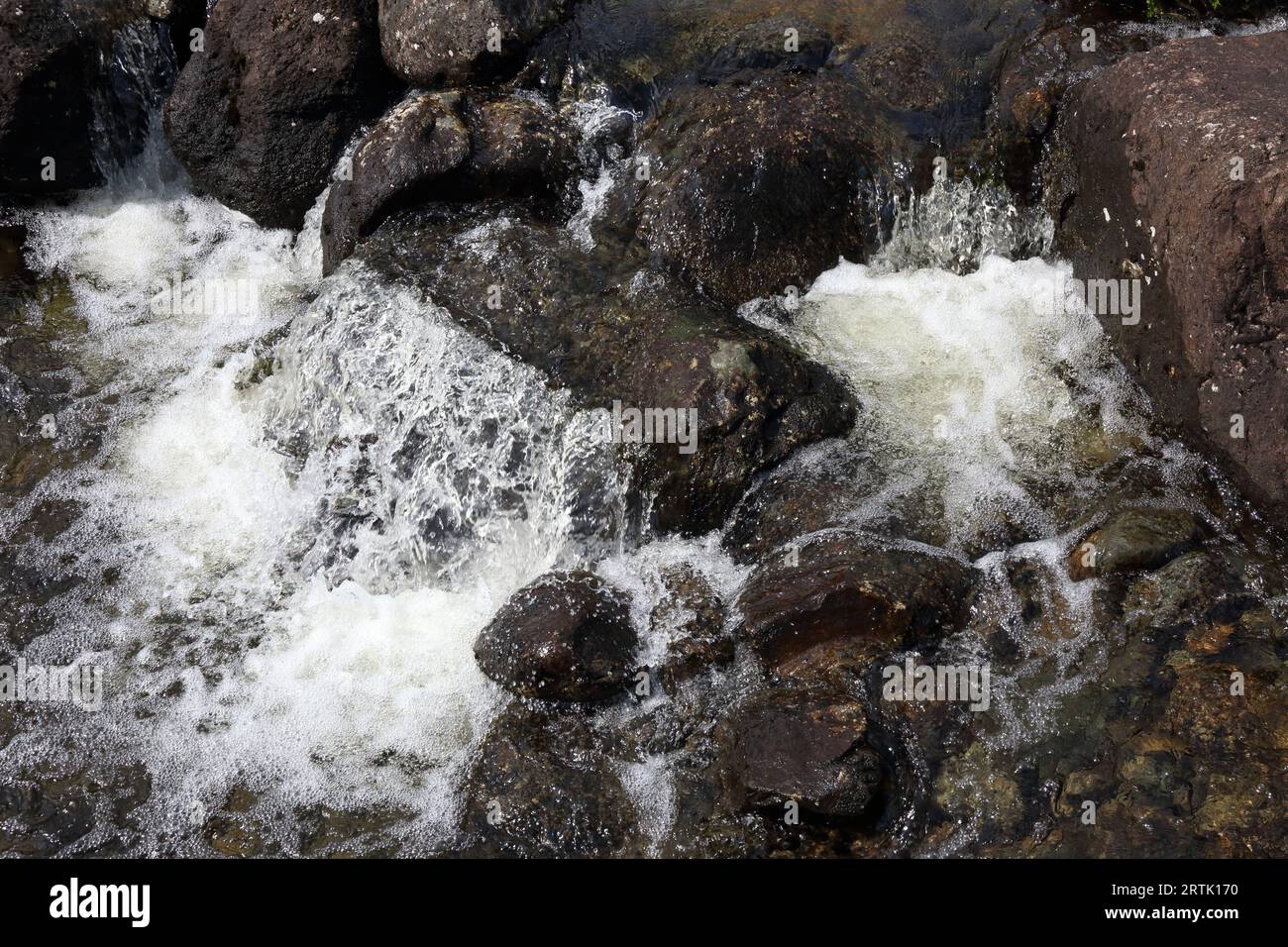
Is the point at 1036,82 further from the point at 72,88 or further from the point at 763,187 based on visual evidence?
the point at 72,88

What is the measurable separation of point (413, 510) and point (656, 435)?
1402 mm

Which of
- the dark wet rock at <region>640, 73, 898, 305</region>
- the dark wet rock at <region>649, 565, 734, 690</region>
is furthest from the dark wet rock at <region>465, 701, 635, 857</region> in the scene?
the dark wet rock at <region>640, 73, 898, 305</region>

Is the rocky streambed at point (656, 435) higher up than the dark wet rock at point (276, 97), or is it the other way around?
the dark wet rock at point (276, 97)

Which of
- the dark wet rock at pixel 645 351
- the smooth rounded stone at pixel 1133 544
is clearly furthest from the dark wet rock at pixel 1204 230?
the dark wet rock at pixel 645 351

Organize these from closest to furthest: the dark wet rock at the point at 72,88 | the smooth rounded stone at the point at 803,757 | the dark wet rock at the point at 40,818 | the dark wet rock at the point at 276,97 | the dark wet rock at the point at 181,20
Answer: the smooth rounded stone at the point at 803,757 → the dark wet rock at the point at 40,818 → the dark wet rock at the point at 276,97 → the dark wet rock at the point at 72,88 → the dark wet rock at the point at 181,20

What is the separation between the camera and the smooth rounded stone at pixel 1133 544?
558 cm

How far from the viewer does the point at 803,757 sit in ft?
16.0

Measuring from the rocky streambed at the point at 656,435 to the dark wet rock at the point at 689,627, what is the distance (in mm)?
23

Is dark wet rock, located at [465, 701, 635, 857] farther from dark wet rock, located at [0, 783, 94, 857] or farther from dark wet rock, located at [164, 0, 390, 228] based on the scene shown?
dark wet rock, located at [164, 0, 390, 228]

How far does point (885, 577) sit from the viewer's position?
5.46 meters

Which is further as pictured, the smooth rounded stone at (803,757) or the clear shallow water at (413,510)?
the clear shallow water at (413,510)

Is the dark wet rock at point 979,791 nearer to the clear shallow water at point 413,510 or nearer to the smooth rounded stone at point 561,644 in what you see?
the clear shallow water at point 413,510

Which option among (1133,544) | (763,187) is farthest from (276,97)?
(1133,544)

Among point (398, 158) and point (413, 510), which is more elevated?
point (398, 158)
